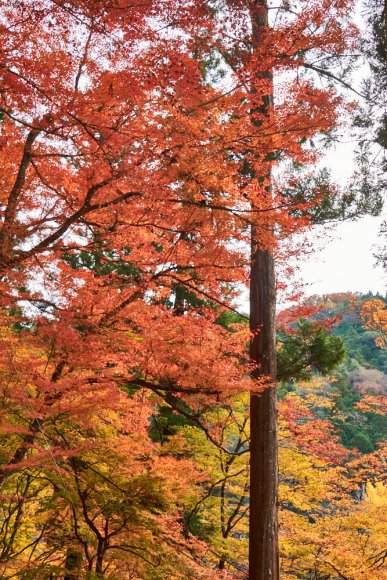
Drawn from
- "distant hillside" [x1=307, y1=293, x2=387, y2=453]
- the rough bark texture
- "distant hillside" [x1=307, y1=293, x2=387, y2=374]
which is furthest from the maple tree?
"distant hillside" [x1=307, y1=293, x2=387, y2=374]

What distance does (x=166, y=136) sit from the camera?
414cm

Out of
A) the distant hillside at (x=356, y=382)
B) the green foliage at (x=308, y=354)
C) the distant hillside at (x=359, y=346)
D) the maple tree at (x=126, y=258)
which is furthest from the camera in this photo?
the distant hillside at (x=359, y=346)

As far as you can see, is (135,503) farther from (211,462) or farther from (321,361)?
(321,361)

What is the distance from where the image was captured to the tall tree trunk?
17.8 feet

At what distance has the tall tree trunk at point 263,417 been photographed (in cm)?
542

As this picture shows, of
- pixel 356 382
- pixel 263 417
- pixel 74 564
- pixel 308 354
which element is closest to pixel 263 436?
pixel 263 417

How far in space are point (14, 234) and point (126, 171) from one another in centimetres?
112

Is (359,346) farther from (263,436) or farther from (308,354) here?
(263,436)

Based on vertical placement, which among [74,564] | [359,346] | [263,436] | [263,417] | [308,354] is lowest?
[74,564]

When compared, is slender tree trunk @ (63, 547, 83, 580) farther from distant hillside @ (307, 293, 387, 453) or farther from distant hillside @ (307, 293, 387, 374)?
distant hillside @ (307, 293, 387, 374)

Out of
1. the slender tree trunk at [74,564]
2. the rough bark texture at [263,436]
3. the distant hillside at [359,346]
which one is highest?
the distant hillside at [359,346]

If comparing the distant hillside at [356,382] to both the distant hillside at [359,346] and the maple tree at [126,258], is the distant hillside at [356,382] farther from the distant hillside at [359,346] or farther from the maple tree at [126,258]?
the maple tree at [126,258]

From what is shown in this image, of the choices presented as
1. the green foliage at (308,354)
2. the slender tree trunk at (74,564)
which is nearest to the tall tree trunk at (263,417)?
the slender tree trunk at (74,564)

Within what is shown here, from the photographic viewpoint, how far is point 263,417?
583 centimetres
